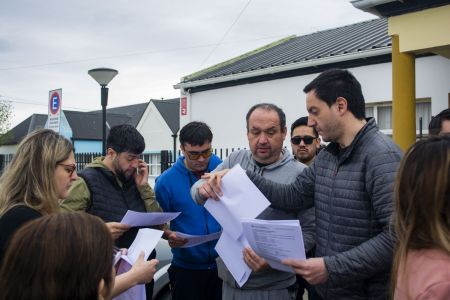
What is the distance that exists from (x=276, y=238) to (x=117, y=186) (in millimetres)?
1490

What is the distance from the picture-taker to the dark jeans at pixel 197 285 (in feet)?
12.0

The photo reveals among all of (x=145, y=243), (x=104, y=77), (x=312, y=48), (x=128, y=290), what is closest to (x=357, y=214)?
(x=145, y=243)

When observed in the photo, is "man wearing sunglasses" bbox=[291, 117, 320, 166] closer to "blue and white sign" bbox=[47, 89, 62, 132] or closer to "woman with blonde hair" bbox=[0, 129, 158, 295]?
"woman with blonde hair" bbox=[0, 129, 158, 295]

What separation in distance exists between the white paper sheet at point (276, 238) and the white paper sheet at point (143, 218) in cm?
74

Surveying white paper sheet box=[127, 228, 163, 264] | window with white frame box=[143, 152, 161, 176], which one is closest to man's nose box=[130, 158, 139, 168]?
white paper sheet box=[127, 228, 163, 264]

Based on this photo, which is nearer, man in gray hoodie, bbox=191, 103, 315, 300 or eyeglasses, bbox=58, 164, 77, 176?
eyeglasses, bbox=58, 164, 77, 176

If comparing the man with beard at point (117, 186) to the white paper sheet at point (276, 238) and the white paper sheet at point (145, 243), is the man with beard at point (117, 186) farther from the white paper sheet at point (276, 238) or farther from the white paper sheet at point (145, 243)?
the white paper sheet at point (276, 238)

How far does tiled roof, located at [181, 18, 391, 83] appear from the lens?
12155mm

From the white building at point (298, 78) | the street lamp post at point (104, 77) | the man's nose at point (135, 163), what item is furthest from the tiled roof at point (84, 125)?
the man's nose at point (135, 163)

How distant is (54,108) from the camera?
930cm

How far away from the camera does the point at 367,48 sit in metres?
11.1

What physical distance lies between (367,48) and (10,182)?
10.1m

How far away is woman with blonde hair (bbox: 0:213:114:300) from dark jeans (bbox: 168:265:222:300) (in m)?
2.18

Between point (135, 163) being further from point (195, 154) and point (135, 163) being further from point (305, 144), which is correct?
point (305, 144)
